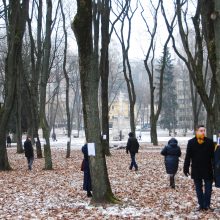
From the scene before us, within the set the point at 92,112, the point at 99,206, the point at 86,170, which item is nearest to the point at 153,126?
the point at 86,170

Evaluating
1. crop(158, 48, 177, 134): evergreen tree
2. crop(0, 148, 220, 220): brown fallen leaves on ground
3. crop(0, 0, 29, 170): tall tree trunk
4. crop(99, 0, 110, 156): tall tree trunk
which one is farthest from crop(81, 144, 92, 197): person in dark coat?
crop(158, 48, 177, 134): evergreen tree

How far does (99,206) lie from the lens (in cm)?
999

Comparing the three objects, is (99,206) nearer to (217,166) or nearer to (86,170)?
(86,170)

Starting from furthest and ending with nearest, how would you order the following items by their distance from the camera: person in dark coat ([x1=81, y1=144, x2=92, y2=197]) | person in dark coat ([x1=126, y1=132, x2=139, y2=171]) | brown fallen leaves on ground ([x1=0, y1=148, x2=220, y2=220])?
person in dark coat ([x1=126, y1=132, x2=139, y2=171]) → person in dark coat ([x1=81, y1=144, x2=92, y2=197]) → brown fallen leaves on ground ([x1=0, y1=148, x2=220, y2=220])

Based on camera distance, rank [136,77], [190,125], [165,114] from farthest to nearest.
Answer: [136,77] < [190,125] < [165,114]

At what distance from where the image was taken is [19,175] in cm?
1784

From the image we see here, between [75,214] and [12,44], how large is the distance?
38.4ft

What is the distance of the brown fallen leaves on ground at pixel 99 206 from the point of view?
9.21 metres

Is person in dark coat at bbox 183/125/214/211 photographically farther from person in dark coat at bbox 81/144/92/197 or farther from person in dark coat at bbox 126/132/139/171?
person in dark coat at bbox 126/132/139/171

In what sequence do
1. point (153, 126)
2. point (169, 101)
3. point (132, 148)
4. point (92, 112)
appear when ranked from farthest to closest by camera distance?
point (169, 101) < point (153, 126) < point (132, 148) < point (92, 112)

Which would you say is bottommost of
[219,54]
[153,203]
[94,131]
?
[153,203]

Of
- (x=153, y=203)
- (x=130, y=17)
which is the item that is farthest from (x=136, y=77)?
(x=153, y=203)

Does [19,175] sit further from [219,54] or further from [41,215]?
[219,54]

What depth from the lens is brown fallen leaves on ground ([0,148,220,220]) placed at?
30.2 feet
